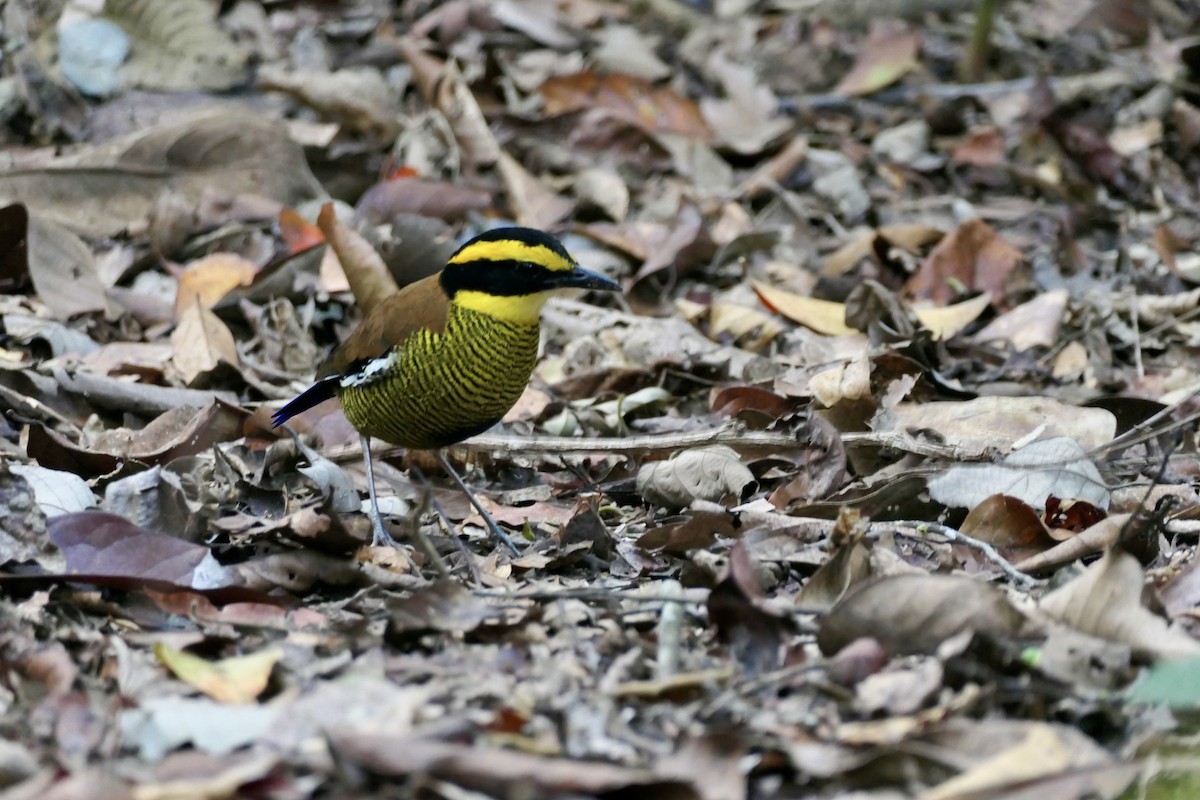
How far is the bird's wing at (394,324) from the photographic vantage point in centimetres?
520

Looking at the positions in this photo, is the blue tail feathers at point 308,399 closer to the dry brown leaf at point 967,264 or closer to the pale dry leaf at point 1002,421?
the pale dry leaf at point 1002,421

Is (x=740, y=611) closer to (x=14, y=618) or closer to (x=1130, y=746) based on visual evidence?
(x=1130, y=746)

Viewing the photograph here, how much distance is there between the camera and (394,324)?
527 centimetres

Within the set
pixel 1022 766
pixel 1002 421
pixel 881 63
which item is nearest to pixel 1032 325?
pixel 1002 421

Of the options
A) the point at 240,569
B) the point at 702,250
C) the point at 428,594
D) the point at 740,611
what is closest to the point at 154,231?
the point at 702,250

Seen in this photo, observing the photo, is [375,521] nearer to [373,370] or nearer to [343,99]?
[373,370]

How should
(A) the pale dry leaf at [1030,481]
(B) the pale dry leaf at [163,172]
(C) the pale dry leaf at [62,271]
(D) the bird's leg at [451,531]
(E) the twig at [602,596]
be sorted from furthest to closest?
(B) the pale dry leaf at [163,172], (C) the pale dry leaf at [62,271], (A) the pale dry leaf at [1030,481], (D) the bird's leg at [451,531], (E) the twig at [602,596]

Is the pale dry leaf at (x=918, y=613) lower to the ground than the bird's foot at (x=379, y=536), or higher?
higher

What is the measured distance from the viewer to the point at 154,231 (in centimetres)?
673

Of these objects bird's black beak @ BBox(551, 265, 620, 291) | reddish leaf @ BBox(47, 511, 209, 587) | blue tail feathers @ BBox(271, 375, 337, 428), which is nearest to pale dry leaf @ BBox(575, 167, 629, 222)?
bird's black beak @ BBox(551, 265, 620, 291)

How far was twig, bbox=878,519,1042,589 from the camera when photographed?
389 centimetres

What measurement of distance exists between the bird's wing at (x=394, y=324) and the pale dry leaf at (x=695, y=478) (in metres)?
0.94

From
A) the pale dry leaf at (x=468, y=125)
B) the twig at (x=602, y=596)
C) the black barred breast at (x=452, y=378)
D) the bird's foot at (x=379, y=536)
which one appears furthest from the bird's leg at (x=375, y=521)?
the pale dry leaf at (x=468, y=125)

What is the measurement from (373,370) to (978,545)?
2230 millimetres
